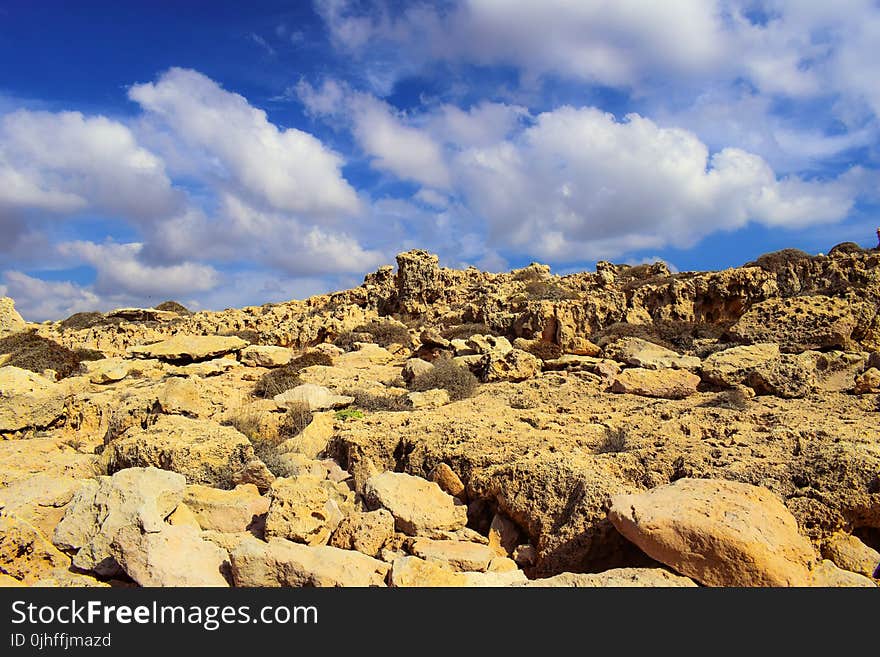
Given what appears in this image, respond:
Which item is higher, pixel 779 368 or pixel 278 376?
pixel 278 376

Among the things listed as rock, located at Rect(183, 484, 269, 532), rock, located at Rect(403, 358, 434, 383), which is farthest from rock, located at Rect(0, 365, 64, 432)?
rock, located at Rect(403, 358, 434, 383)

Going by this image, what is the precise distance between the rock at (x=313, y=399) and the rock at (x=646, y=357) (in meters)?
5.03

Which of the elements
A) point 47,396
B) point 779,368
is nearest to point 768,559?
point 779,368

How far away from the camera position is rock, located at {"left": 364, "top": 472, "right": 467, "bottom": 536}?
14.5 ft

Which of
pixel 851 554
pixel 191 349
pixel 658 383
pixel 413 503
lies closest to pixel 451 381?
pixel 658 383

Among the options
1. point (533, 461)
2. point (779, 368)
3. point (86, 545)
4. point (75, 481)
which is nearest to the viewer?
point (86, 545)

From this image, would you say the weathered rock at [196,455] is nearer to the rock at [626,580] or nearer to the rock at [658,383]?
the rock at [626,580]

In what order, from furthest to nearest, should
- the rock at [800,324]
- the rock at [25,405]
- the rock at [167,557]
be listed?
the rock at [800,324]
the rock at [25,405]
the rock at [167,557]

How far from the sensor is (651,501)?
3734mm

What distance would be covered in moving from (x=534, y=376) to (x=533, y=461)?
5009 mm

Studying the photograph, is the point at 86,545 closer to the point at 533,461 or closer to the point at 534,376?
the point at 533,461

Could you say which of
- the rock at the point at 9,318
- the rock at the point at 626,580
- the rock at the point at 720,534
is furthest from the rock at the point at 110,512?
the rock at the point at 9,318

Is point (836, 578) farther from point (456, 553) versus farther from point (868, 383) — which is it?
point (868, 383)

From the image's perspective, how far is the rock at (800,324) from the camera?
1008 cm
